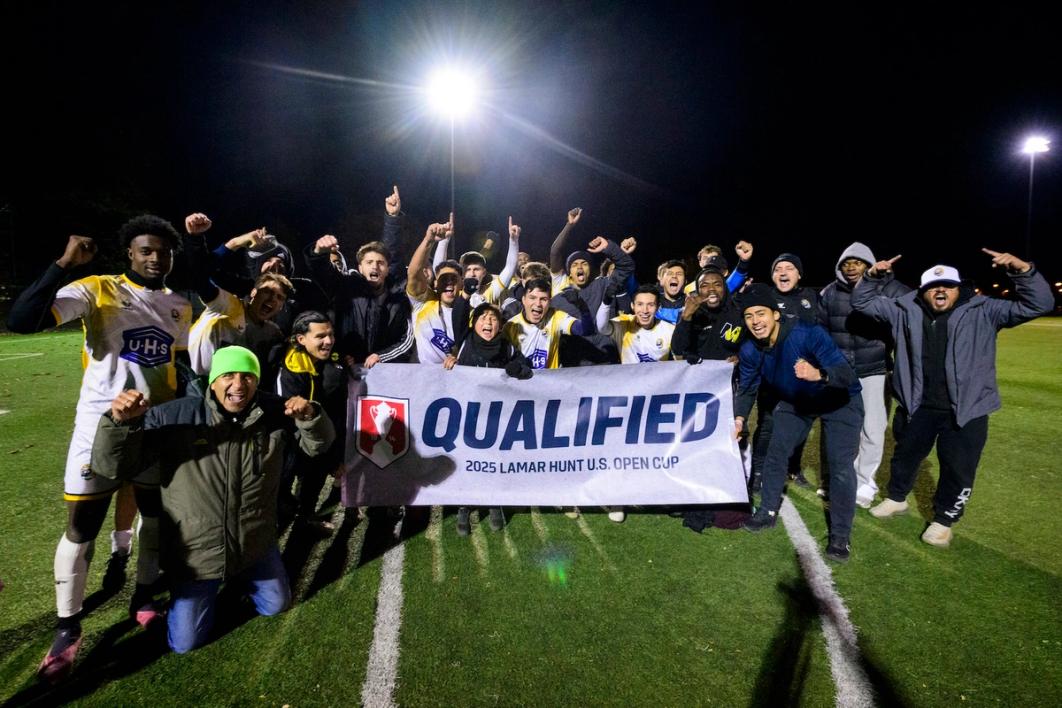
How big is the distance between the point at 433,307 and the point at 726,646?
3634mm

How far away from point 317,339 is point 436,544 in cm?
188

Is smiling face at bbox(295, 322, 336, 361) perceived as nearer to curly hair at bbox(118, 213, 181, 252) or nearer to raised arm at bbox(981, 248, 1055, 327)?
curly hair at bbox(118, 213, 181, 252)

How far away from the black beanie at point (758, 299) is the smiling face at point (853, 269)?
1667 mm

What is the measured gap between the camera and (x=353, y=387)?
14.0ft

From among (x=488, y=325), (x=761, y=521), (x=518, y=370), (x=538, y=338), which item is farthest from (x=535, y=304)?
(x=761, y=521)

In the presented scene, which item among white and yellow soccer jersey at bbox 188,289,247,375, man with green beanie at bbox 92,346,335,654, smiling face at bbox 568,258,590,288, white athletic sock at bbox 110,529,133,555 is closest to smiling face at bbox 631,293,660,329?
smiling face at bbox 568,258,590,288

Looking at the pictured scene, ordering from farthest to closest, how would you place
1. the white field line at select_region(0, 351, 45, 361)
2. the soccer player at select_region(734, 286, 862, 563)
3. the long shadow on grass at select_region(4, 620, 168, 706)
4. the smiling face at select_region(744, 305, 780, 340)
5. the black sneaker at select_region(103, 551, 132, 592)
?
the white field line at select_region(0, 351, 45, 361), the smiling face at select_region(744, 305, 780, 340), the soccer player at select_region(734, 286, 862, 563), the black sneaker at select_region(103, 551, 132, 592), the long shadow on grass at select_region(4, 620, 168, 706)

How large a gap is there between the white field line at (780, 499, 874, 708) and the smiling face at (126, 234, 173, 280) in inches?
184

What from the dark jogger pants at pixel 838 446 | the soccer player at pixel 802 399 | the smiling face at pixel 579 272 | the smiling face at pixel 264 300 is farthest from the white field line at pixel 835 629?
the smiling face at pixel 264 300

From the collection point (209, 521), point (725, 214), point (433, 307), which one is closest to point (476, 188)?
point (725, 214)

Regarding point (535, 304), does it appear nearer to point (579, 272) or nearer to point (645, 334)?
point (645, 334)

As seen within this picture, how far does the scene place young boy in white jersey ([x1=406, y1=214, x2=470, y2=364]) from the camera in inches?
195

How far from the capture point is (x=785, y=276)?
17.2 feet

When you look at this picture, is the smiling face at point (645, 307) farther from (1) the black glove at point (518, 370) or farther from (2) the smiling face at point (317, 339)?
(2) the smiling face at point (317, 339)
